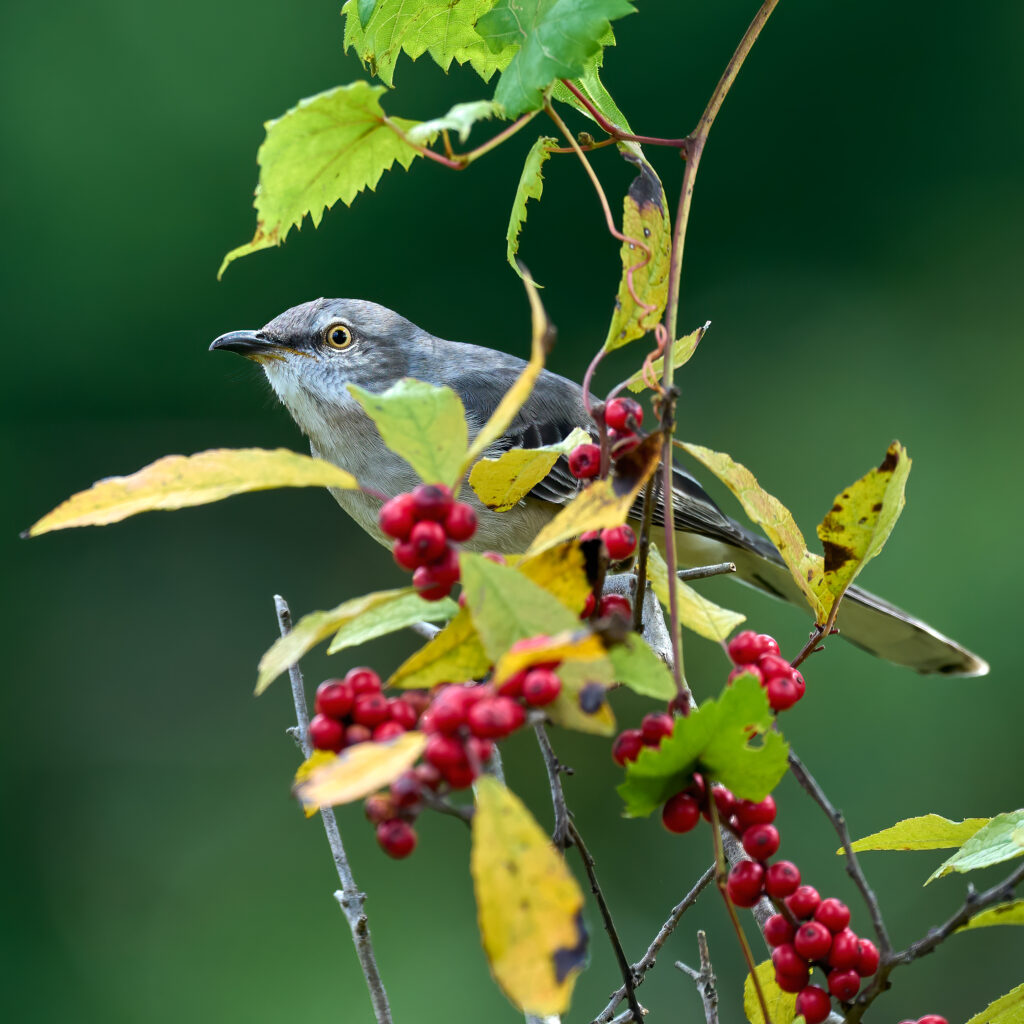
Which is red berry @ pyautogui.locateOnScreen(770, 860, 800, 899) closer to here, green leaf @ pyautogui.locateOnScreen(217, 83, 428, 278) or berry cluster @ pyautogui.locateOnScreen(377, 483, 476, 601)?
berry cluster @ pyautogui.locateOnScreen(377, 483, 476, 601)

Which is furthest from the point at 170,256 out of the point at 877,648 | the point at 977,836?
the point at 977,836

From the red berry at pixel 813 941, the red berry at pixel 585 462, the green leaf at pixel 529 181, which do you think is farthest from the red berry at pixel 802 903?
the green leaf at pixel 529 181

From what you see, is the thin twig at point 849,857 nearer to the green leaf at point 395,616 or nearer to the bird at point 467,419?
the green leaf at point 395,616

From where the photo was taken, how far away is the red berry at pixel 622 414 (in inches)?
41.2

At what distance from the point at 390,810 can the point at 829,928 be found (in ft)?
1.41

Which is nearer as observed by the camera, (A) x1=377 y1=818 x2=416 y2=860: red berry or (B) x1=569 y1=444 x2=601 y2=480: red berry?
(A) x1=377 y1=818 x2=416 y2=860: red berry

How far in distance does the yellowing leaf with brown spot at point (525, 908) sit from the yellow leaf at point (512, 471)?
1.45ft

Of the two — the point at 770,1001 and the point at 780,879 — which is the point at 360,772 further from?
the point at 770,1001

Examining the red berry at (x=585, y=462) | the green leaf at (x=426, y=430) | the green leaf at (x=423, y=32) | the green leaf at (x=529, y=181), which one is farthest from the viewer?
the green leaf at (x=423, y=32)

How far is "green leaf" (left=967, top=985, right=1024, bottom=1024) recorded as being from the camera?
103cm

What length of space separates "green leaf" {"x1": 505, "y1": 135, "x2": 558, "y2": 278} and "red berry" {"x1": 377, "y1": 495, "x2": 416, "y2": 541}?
412 millimetres

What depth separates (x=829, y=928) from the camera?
3.31ft

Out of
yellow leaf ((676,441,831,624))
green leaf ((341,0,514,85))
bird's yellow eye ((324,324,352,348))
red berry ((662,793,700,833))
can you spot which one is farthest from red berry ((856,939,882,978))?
bird's yellow eye ((324,324,352,348))

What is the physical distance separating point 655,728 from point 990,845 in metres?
0.34
